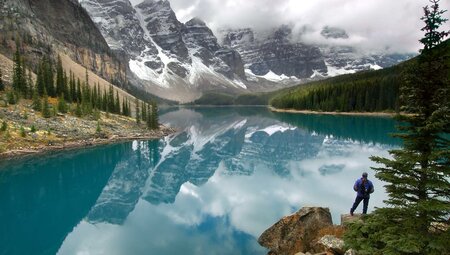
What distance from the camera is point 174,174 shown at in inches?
2048

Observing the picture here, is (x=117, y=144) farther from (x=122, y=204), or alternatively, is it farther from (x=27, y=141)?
(x=122, y=204)

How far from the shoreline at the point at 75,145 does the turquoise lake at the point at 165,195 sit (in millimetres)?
2960

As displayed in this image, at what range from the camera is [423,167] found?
13.6 m

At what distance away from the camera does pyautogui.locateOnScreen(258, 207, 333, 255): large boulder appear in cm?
1975

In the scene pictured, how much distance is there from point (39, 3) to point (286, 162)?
187 meters

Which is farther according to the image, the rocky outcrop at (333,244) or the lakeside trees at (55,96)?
the lakeside trees at (55,96)

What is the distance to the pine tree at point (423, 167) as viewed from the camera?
41.7ft

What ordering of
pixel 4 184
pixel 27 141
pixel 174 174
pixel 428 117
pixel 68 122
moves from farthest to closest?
1. pixel 68 122
2. pixel 27 141
3. pixel 174 174
4. pixel 4 184
5. pixel 428 117

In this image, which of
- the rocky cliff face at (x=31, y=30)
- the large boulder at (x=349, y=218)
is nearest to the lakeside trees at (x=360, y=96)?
the large boulder at (x=349, y=218)

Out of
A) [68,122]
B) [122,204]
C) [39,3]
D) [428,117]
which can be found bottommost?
[122,204]

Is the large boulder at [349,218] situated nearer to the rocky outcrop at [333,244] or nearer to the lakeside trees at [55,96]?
the rocky outcrop at [333,244]

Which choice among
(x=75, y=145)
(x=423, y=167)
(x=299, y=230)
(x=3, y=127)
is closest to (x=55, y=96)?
(x=75, y=145)

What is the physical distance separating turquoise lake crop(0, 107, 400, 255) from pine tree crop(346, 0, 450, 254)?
33.3 ft

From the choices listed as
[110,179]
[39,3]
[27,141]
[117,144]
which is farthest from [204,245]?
[39,3]
